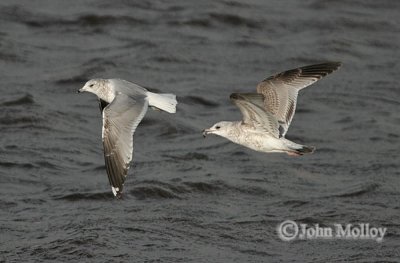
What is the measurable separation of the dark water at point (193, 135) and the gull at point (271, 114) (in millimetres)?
1119

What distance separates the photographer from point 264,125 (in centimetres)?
923

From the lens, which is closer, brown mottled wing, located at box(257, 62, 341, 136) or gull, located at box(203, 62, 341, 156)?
gull, located at box(203, 62, 341, 156)

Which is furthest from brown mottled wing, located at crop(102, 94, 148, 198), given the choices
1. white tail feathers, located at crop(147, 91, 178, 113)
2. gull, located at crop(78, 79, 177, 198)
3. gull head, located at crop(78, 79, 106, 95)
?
gull head, located at crop(78, 79, 106, 95)

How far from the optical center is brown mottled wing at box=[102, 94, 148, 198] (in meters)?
9.12

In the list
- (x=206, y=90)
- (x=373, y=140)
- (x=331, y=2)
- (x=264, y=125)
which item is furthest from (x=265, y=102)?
(x=331, y=2)

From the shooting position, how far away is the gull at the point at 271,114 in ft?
29.7

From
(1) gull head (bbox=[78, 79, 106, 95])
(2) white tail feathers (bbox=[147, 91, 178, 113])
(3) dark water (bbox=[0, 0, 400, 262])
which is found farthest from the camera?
(1) gull head (bbox=[78, 79, 106, 95])

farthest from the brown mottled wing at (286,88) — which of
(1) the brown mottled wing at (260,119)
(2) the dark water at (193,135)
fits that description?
(2) the dark water at (193,135)

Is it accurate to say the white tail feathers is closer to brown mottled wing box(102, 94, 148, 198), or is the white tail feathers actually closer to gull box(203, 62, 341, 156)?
brown mottled wing box(102, 94, 148, 198)

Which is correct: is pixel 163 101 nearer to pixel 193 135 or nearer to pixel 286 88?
pixel 286 88

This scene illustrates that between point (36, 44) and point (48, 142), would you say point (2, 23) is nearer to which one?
point (36, 44)

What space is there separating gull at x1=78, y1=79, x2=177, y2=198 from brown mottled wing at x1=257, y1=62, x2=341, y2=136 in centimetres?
81

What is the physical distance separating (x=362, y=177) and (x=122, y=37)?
16.9ft

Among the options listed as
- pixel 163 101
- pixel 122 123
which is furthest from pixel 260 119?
pixel 122 123
